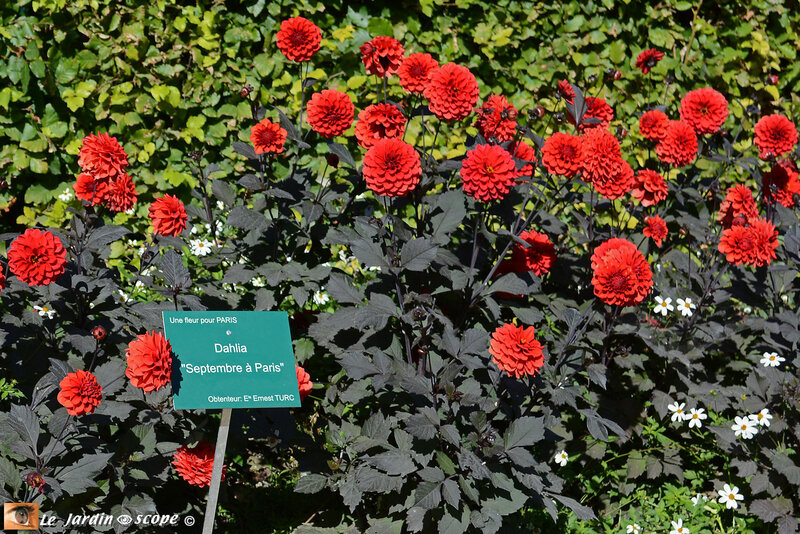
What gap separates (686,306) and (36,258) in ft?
7.93

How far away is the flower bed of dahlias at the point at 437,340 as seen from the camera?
2.27m

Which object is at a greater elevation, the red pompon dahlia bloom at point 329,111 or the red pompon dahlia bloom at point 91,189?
the red pompon dahlia bloom at point 329,111

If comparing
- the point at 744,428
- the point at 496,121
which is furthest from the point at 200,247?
the point at 744,428

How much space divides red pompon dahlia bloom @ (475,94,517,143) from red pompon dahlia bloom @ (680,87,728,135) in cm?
92

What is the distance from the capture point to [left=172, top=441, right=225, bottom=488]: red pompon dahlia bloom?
7.71 ft

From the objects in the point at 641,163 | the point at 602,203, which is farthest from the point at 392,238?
the point at 641,163

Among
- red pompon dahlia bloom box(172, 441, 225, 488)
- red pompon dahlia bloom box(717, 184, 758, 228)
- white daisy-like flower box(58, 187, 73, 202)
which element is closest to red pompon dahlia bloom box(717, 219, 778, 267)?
red pompon dahlia bloom box(717, 184, 758, 228)

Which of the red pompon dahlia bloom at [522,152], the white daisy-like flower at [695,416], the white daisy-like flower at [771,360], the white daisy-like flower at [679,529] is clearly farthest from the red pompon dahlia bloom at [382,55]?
the white daisy-like flower at [679,529]

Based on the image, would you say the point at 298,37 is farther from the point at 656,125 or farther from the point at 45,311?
the point at 656,125

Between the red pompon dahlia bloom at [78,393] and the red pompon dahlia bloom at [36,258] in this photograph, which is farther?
the red pompon dahlia bloom at [36,258]

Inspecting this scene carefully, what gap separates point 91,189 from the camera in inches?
99.3

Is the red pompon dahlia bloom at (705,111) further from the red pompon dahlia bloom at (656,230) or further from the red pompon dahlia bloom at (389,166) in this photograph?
the red pompon dahlia bloom at (389,166)

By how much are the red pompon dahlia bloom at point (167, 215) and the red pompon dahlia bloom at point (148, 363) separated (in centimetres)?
65

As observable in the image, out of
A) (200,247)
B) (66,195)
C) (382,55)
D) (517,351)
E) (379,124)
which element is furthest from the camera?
(66,195)
